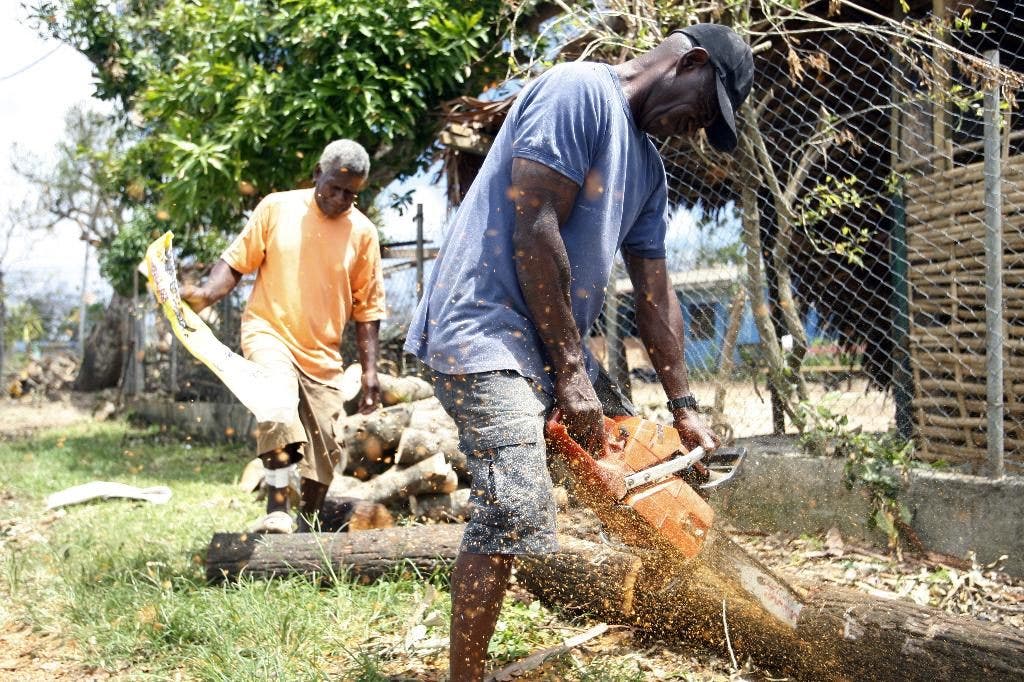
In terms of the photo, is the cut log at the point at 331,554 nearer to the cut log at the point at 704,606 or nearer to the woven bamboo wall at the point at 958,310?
the cut log at the point at 704,606

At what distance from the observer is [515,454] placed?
2.14 m

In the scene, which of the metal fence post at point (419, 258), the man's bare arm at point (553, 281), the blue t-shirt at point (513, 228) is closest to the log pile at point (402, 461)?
the metal fence post at point (419, 258)

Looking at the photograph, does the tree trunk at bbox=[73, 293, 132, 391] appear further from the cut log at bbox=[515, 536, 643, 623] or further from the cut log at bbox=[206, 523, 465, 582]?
the cut log at bbox=[515, 536, 643, 623]

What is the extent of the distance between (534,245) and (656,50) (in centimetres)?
73

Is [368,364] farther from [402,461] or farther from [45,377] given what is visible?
[45,377]

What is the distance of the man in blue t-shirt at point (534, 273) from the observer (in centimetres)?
213

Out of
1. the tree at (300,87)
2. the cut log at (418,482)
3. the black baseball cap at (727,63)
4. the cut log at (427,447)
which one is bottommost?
the cut log at (418,482)

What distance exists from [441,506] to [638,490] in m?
2.69

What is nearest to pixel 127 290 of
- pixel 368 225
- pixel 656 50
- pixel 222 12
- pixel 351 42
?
pixel 222 12

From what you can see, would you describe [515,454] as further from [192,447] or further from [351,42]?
[192,447]

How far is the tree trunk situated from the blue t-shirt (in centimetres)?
1379

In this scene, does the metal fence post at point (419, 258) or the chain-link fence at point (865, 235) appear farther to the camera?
the metal fence post at point (419, 258)

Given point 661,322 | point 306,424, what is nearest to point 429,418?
point 306,424

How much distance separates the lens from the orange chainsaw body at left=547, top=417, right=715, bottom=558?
2.20 metres
